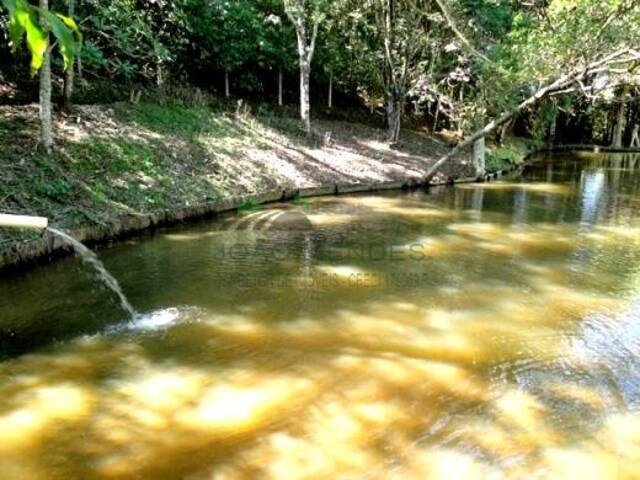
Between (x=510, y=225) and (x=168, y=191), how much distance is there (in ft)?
20.2

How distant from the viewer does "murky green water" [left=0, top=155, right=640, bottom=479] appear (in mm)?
3539

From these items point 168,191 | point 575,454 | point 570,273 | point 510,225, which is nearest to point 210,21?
point 168,191

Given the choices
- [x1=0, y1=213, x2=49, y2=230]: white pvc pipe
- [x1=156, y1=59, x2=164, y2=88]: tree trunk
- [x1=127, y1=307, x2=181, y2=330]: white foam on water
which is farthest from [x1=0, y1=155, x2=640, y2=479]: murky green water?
[x1=156, y1=59, x2=164, y2=88]: tree trunk

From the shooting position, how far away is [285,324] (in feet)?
18.0

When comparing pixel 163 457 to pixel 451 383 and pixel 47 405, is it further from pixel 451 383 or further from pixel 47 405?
pixel 451 383

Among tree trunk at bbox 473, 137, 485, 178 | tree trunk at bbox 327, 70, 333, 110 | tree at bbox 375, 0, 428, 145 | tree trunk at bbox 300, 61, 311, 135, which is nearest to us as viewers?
tree trunk at bbox 300, 61, 311, 135

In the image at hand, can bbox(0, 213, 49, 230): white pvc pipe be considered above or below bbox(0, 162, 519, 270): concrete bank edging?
above

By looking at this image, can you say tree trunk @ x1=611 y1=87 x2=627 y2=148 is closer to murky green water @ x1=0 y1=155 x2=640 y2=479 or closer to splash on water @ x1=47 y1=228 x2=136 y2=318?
murky green water @ x1=0 y1=155 x2=640 y2=479

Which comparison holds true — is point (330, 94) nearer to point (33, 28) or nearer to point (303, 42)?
point (303, 42)

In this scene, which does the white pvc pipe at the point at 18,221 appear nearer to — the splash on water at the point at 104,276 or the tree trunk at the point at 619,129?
the splash on water at the point at 104,276

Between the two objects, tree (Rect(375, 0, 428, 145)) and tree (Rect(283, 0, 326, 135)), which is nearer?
tree (Rect(283, 0, 326, 135))

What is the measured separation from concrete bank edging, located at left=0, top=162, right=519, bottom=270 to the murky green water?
33cm

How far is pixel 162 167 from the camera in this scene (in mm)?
10219

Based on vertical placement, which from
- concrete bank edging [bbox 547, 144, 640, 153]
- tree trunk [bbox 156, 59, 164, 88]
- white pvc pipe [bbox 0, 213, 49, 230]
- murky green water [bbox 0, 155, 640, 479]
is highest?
tree trunk [bbox 156, 59, 164, 88]
